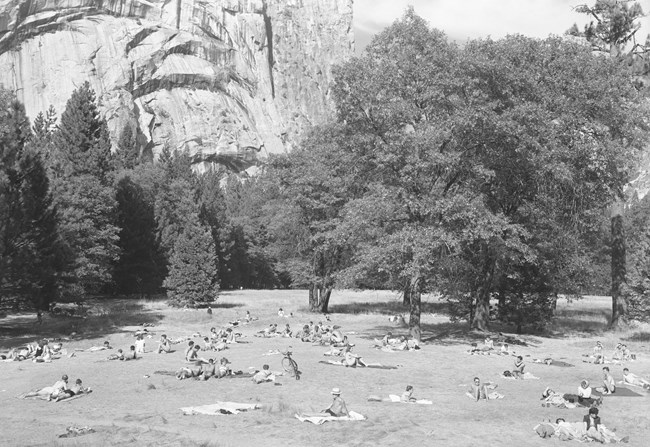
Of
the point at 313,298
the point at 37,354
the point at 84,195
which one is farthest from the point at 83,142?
the point at 37,354

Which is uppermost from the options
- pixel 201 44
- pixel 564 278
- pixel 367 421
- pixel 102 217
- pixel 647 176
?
pixel 201 44

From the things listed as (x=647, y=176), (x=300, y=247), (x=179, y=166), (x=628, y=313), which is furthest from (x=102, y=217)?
(x=647, y=176)

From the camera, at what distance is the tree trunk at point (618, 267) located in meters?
36.7

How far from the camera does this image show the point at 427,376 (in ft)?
74.2

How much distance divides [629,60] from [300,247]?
85.3 feet

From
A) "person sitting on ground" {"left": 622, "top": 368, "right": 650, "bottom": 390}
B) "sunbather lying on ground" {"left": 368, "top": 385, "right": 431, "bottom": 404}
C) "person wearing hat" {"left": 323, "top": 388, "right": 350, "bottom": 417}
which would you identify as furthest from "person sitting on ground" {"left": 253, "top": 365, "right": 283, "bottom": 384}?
"person sitting on ground" {"left": 622, "top": 368, "right": 650, "bottom": 390}

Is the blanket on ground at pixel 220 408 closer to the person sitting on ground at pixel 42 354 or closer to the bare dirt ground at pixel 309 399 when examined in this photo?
the bare dirt ground at pixel 309 399

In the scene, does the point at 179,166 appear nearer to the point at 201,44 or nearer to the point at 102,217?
the point at 102,217

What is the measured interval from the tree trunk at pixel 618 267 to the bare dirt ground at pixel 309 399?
7.77 ft

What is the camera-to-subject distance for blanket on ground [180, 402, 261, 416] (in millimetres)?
16516

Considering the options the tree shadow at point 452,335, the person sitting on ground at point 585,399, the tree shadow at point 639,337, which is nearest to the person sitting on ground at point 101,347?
the tree shadow at point 452,335

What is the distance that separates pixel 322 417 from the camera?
634 inches

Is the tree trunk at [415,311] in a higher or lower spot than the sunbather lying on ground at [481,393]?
higher

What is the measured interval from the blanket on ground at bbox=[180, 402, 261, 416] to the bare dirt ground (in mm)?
293
